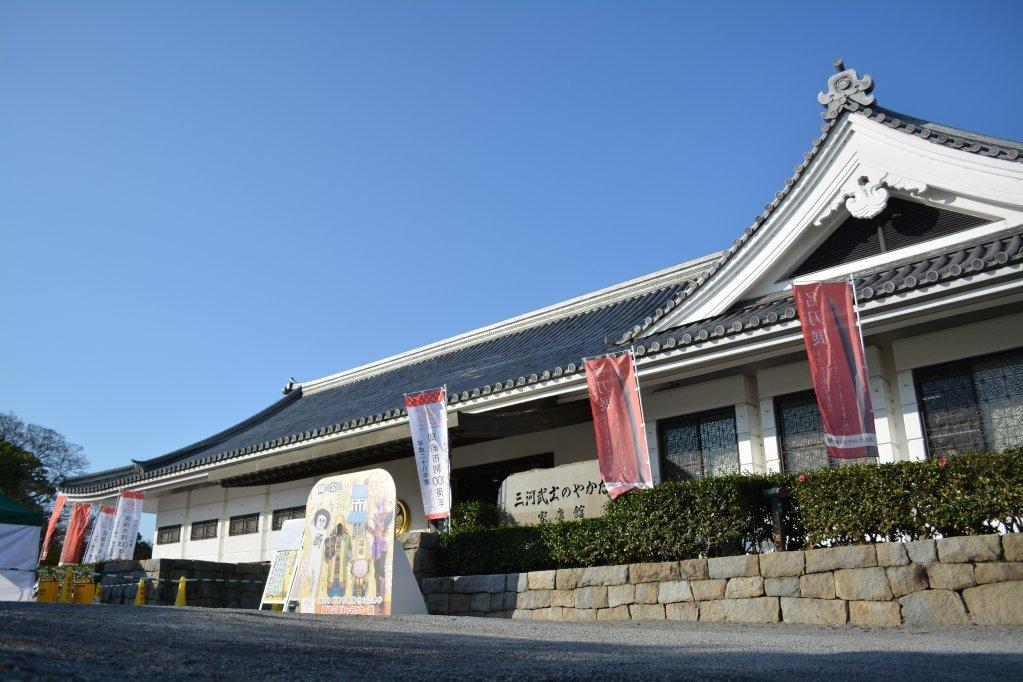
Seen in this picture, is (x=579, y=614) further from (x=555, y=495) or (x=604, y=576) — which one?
(x=555, y=495)

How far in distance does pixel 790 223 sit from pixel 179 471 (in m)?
14.4

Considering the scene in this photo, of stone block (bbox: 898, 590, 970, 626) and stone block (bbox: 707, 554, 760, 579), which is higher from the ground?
stone block (bbox: 707, 554, 760, 579)

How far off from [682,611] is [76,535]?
1839cm

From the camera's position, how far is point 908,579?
780cm

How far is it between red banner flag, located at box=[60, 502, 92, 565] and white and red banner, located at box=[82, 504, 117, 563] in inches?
83.5

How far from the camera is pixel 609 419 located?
11156 millimetres

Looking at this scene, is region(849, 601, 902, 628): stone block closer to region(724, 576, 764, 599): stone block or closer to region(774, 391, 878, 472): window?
region(724, 576, 764, 599): stone block

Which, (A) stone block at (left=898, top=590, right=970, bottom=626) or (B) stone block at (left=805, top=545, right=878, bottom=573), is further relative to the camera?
(B) stone block at (left=805, top=545, right=878, bottom=573)

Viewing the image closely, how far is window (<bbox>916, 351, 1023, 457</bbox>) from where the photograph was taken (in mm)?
9719

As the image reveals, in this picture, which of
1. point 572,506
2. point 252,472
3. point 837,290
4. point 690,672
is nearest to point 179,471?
point 252,472

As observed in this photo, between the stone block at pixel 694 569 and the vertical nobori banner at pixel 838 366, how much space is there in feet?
6.34

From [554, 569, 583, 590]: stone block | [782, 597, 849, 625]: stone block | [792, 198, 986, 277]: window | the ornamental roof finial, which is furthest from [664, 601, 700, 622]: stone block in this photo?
the ornamental roof finial

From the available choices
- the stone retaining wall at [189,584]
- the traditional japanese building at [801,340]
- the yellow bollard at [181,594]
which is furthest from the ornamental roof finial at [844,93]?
the stone retaining wall at [189,584]

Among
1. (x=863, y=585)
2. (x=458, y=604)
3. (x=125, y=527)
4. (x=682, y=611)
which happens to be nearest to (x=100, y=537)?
(x=125, y=527)
